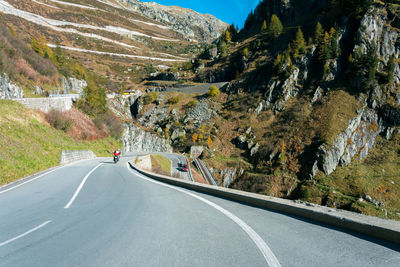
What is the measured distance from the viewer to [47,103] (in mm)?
26094

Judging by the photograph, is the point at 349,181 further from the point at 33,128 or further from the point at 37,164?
the point at 33,128

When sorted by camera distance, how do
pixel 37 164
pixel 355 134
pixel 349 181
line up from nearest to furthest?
pixel 37 164 → pixel 349 181 → pixel 355 134

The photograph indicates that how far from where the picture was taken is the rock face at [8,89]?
24109 mm

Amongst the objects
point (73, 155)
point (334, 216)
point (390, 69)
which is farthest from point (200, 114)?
point (334, 216)

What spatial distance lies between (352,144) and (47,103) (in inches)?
1967

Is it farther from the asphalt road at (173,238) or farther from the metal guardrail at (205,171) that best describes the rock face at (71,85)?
the asphalt road at (173,238)

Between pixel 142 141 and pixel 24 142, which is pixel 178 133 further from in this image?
pixel 24 142

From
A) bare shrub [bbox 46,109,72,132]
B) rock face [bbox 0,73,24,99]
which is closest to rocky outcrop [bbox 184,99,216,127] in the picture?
bare shrub [bbox 46,109,72,132]

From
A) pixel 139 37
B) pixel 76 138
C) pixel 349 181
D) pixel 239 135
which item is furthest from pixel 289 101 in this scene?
pixel 139 37

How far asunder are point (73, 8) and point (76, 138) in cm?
20613

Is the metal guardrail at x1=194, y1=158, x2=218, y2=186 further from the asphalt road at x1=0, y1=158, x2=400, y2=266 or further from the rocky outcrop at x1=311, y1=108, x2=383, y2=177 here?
the asphalt road at x1=0, y1=158, x2=400, y2=266

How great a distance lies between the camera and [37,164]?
14.6m

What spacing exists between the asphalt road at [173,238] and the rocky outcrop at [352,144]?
3460 cm

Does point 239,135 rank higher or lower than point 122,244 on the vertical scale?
higher
